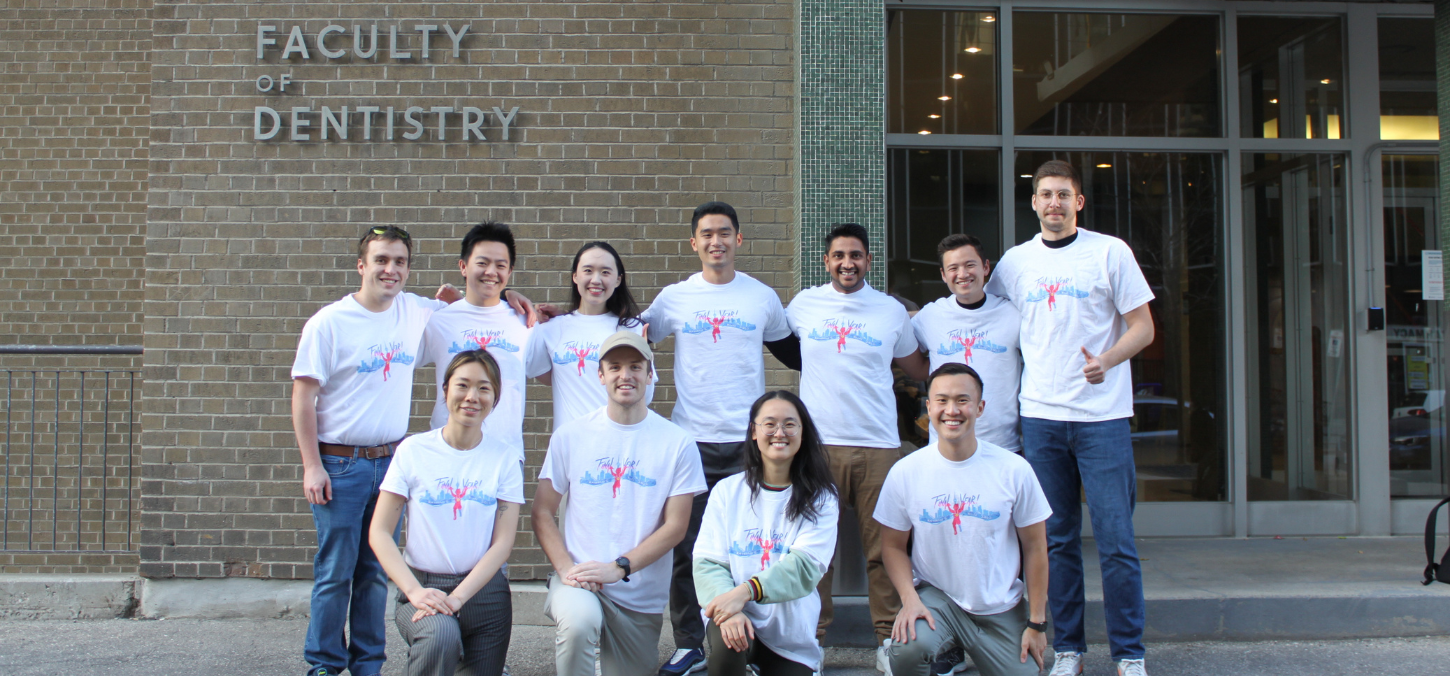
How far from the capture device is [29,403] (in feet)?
25.9

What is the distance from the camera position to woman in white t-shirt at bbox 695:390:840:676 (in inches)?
123

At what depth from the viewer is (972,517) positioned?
3438 millimetres

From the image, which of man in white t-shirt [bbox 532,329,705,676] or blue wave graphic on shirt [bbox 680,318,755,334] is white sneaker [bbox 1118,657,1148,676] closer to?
man in white t-shirt [bbox 532,329,705,676]

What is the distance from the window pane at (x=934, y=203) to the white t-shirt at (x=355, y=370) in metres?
3.39

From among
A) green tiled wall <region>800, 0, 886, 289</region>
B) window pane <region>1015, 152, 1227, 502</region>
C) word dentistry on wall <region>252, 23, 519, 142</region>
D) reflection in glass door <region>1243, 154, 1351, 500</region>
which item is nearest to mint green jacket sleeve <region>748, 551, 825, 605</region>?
green tiled wall <region>800, 0, 886, 289</region>

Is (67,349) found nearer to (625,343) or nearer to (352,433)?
(352,433)

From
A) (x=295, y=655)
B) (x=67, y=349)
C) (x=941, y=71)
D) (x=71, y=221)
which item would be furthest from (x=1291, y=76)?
(x=71, y=221)

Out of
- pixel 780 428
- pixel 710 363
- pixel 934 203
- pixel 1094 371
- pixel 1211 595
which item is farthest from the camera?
pixel 934 203

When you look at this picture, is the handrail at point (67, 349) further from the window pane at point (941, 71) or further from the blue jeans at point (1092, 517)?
the blue jeans at point (1092, 517)

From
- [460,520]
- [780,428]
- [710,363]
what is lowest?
[460,520]

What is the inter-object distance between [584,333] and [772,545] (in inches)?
52.2

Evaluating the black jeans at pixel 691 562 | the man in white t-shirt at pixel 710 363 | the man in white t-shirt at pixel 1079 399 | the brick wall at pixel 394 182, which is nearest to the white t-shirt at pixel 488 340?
the man in white t-shirt at pixel 710 363

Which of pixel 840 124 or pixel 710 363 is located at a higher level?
pixel 840 124

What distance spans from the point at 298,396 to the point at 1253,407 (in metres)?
6.04
